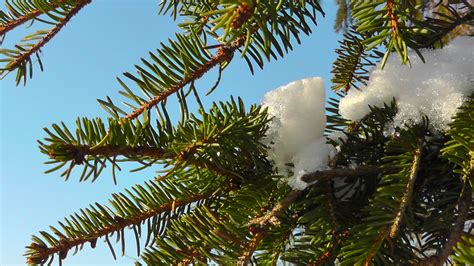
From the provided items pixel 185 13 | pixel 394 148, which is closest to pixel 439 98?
pixel 394 148

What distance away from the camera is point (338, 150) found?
45 centimetres

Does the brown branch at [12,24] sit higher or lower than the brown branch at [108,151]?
higher

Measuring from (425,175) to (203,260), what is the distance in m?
0.21

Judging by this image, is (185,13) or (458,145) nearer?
(458,145)

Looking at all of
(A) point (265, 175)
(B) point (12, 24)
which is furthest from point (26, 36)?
(A) point (265, 175)

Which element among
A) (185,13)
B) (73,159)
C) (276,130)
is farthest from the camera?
(185,13)

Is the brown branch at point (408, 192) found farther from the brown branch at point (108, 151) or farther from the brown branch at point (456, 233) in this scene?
the brown branch at point (108, 151)

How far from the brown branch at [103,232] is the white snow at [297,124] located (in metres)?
0.09

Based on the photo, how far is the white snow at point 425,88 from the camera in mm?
420

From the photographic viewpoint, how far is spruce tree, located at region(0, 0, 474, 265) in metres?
0.38

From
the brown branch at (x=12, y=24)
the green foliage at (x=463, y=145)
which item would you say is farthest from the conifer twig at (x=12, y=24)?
the green foliage at (x=463, y=145)

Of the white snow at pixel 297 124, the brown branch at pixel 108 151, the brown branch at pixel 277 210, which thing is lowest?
the brown branch at pixel 277 210

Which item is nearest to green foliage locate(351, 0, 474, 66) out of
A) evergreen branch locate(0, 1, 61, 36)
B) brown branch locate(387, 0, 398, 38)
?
brown branch locate(387, 0, 398, 38)

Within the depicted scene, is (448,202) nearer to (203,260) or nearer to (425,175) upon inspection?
(425,175)
